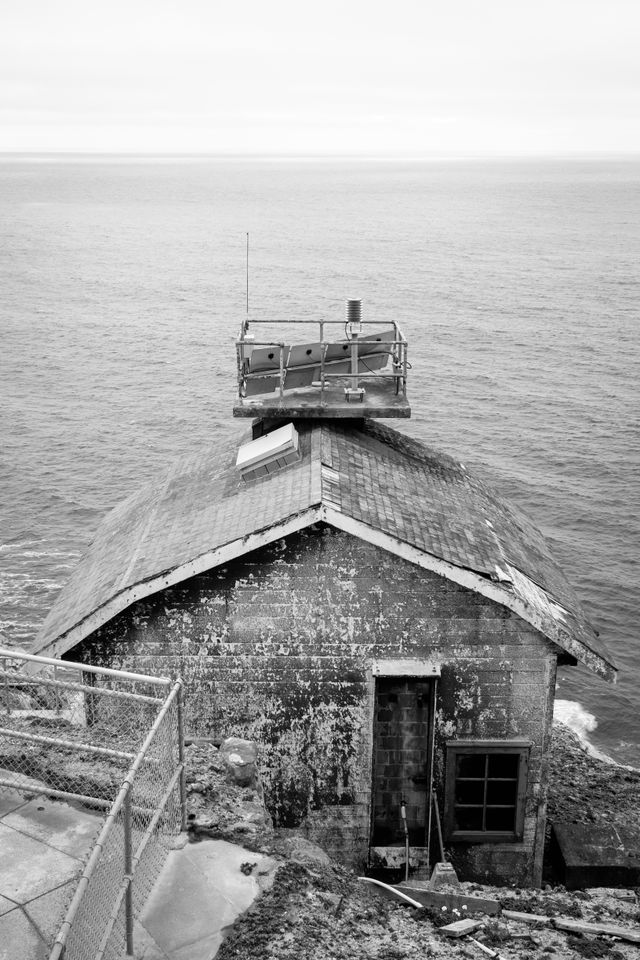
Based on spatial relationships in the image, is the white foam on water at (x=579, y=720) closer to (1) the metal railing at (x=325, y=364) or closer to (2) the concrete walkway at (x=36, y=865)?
(1) the metal railing at (x=325, y=364)

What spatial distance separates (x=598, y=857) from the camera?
59.5ft

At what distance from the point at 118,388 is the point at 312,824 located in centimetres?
5247

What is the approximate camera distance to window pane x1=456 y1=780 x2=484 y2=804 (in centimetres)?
1794

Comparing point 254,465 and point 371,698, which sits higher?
point 254,465

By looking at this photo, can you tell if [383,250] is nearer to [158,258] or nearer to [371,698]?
[158,258]

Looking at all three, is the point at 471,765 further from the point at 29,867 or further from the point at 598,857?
the point at 29,867

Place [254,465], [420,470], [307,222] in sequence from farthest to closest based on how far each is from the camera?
[307,222], [420,470], [254,465]

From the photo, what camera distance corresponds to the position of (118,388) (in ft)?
221

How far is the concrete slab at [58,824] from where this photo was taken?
1138 centimetres

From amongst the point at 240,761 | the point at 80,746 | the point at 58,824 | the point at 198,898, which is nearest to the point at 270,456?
the point at 240,761

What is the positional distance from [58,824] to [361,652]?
22.0 feet

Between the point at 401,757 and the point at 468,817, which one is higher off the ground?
the point at 401,757

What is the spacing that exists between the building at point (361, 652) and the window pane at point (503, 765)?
0.04m

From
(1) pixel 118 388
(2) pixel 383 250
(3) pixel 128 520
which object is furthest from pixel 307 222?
(3) pixel 128 520
